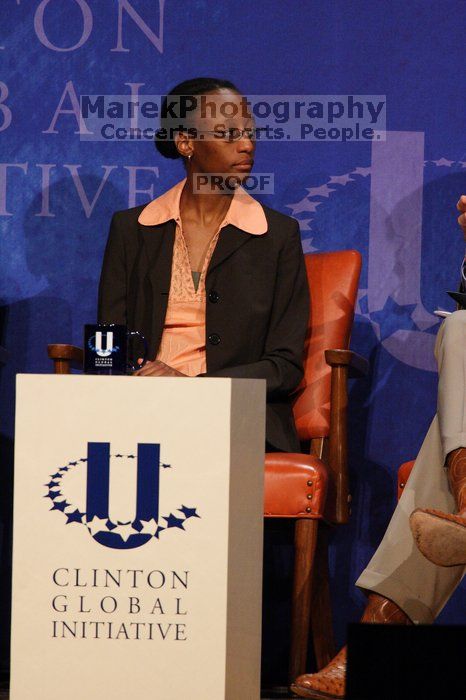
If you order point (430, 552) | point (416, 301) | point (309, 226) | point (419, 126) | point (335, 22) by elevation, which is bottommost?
point (430, 552)

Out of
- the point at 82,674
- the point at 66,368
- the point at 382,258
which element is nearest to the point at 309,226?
the point at 382,258

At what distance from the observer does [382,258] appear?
11.4 ft

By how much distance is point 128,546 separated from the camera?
1.94m

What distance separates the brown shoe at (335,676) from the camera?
2324mm

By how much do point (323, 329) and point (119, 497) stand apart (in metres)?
1.25

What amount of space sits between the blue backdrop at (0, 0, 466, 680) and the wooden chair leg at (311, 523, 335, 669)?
542 mm

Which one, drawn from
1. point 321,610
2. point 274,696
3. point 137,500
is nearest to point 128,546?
point 137,500

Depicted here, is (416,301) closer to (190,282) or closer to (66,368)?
(190,282)

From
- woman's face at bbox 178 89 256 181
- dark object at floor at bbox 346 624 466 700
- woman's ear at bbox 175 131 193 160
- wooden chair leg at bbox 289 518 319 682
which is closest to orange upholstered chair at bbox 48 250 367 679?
wooden chair leg at bbox 289 518 319 682

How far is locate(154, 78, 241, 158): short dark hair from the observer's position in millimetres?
3166

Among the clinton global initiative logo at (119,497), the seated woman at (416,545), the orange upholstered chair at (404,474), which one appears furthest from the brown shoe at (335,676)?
the clinton global initiative logo at (119,497)

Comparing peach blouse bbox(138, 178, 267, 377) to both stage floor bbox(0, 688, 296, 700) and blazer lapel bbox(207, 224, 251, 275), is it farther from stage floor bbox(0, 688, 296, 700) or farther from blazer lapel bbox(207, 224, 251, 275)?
stage floor bbox(0, 688, 296, 700)

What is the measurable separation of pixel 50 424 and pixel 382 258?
69.9 inches

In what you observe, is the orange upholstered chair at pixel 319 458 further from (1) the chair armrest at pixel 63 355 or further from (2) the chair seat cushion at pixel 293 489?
(1) the chair armrest at pixel 63 355
